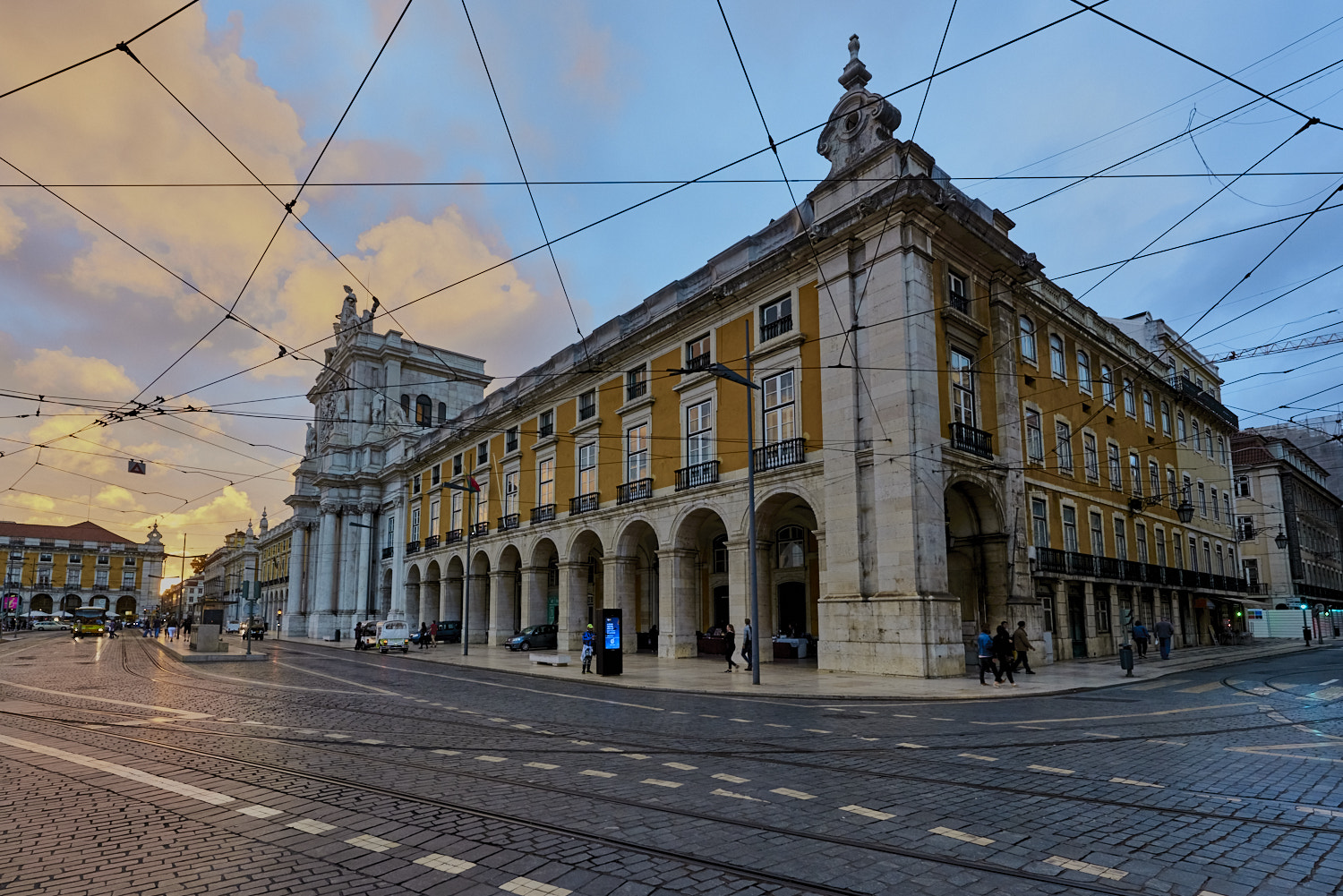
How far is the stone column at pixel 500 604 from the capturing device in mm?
43656

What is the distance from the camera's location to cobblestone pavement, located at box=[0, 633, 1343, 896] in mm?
5141

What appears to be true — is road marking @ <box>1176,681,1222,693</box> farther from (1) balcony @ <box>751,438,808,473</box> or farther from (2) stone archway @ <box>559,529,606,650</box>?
(2) stone archway @ <box>559,529,606,650</box>

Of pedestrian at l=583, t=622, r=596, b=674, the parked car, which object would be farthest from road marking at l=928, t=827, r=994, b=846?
the parked car

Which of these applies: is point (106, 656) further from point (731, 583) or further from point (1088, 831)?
point (1088, 831)

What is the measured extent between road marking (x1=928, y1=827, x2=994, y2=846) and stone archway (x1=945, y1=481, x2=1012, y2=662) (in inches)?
774

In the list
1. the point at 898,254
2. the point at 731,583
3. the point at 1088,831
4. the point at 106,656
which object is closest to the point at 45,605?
the point at 106,656

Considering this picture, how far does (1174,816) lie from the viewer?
664 cm

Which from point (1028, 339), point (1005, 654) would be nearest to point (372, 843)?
point (1005, 654)

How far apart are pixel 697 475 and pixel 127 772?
21.9m

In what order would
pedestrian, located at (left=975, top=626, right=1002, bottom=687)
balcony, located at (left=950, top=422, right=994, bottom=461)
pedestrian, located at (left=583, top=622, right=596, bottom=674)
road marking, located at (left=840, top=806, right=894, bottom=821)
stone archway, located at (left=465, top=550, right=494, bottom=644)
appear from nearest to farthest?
1. road marking, located at (left=840, top=806, right=894, bottom=821)
2. pedestrian, located at (left=975, top=626, right=1002, bottom=687)
3. balcony, located at (left=950, top=422, right=994, bottom=461)
4. pedestrian, located at (left=583, top=622, right=596, bottom=674)
5. stone archway, located at (left=465, top=550, right=494, bottom=644)

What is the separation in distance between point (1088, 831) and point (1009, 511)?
69.2ft

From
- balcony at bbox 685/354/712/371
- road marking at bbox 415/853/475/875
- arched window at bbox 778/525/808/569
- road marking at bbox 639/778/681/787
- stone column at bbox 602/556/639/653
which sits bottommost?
road marking at bbox 639/778/681/787

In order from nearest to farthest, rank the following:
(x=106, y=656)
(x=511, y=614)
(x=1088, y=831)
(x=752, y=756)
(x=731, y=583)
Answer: (x=1088, y=831) → (x=752, y=756) → (x=731, y=583) → (x=106, y=656) → (x=511, y=614)

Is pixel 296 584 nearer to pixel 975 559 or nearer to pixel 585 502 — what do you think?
pixel 585 502
